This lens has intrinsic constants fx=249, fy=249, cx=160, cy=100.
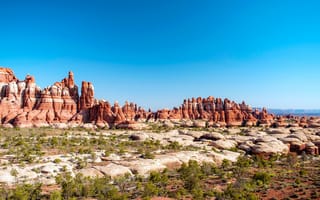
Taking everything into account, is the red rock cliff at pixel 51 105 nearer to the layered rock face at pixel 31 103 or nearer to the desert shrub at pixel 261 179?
the layered rock face at pixel 31 103

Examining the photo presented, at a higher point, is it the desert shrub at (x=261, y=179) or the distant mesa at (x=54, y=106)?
the distant mesa at (x=54, y=106)

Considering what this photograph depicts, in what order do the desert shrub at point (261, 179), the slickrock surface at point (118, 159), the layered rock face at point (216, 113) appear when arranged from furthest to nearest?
the layered rock face at point (216, 113), the desert shrub at point (261, 179), the slickrock surface at point (118, 159)

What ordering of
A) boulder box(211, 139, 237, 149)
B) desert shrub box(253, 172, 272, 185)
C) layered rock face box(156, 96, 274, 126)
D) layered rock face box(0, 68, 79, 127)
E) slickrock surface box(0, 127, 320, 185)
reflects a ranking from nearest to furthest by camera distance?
slickrock surface box(0, 127, 320, 185), desert shrub box(253, 172, 272, 185), boulder box(211, 139, 237, 149), layered rock face box(0, 68, 79, 127), layered rock face box(156, 96, 274, 126)

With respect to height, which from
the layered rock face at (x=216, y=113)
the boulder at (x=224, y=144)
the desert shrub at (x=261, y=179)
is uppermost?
the layered rock face at (x=216, y=113)

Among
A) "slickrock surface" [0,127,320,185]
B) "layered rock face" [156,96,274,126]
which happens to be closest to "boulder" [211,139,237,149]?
"slickrock surface" [0,127,320,185]

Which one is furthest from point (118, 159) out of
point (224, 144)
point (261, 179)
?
point (224, 144)

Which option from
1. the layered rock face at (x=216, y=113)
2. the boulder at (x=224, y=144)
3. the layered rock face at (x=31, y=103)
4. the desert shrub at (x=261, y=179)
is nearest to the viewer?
the desert shrub at (x=261, y=179)

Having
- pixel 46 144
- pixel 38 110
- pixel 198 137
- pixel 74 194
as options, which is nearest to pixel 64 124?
pixel 38 110

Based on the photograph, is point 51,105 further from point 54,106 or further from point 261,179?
point 261,179

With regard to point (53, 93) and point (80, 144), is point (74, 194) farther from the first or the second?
point (53, 93)

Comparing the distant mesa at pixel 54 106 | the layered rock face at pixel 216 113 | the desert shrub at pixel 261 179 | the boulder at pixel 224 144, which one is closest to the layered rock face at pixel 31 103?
the distant mesa at pixel 54 106

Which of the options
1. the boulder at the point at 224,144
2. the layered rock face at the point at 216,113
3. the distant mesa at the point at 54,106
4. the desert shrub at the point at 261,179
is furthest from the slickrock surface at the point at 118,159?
the layered rock face at the point at 216,113

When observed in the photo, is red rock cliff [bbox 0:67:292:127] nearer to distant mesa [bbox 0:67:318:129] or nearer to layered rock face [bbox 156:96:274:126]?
distant mesa [bbox 0:67:318:129]

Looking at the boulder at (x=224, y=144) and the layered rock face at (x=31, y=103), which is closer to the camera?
the boulder at (x=224, y=144)
